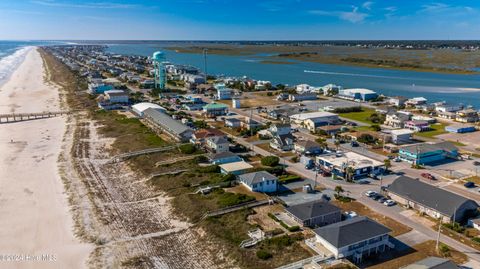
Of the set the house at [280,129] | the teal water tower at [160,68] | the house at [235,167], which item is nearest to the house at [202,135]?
the house at [280,129]

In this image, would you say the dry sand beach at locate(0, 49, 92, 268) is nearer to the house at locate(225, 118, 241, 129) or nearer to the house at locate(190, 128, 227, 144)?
the house at locate(190, 128, 227, 144)

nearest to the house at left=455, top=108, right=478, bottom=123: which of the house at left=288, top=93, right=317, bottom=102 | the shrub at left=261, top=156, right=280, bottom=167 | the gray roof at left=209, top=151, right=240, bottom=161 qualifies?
the house at left=288, top=93, right=317, bottom=102

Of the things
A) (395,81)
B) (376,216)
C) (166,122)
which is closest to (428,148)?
(376,216)

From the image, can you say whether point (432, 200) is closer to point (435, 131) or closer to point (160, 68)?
point (435, 131)

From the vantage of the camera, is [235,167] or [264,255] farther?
[235,167]

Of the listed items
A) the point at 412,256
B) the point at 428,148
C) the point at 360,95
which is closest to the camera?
the point at 412,256

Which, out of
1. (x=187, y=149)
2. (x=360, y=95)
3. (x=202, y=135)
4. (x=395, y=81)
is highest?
(x=395, y=81)
